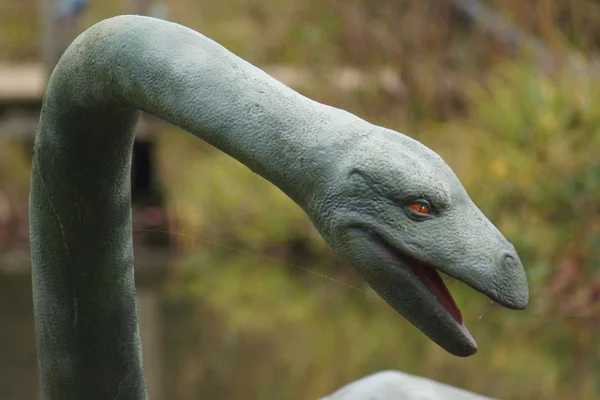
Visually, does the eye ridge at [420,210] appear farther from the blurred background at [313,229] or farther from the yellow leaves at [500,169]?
the yellow leaves at [500,169]

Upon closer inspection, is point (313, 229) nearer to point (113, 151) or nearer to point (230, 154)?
point (113, 151)

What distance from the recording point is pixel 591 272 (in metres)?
5.98

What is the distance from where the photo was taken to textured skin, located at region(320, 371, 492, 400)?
1668 mm

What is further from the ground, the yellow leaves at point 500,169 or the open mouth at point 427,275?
the open mouth at point 427,275

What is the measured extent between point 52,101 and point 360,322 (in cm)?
452

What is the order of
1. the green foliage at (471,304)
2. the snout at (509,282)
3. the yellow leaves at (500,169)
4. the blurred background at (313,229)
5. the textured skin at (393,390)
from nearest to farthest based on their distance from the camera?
the snout at (509,282) < the textured skin at (393,390) < the green foliage at (471,304) < the blurred background at (313,229) < the yellow leaves at (500,169)

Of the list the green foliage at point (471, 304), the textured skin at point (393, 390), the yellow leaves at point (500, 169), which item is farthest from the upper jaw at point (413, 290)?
the yellow leaves at point (500, 169)

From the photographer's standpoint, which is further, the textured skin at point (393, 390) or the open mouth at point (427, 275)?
the textured skin at point (393, 390)

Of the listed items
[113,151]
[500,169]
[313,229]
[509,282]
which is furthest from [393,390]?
[313,229]

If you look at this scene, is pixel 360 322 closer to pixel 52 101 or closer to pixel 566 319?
pixel 566 319

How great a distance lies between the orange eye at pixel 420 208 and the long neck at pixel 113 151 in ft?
0.30

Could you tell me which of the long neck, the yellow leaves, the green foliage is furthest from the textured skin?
the yellow leaves

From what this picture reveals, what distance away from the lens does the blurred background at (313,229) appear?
4895 millimetres

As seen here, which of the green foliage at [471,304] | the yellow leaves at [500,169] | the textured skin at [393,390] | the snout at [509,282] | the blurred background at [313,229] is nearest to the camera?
the snout at [509,282]
